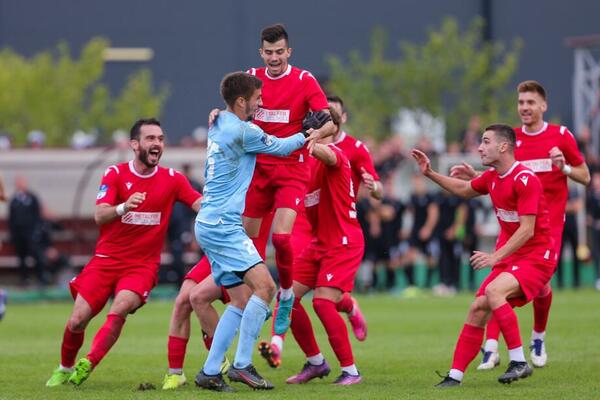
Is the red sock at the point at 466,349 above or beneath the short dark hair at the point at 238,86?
beneath

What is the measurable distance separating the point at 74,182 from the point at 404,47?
12376 mm

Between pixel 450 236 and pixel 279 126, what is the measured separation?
13.3 m

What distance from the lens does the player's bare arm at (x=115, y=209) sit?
1039cm

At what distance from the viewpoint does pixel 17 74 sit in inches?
1371

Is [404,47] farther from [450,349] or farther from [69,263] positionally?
[450,349]

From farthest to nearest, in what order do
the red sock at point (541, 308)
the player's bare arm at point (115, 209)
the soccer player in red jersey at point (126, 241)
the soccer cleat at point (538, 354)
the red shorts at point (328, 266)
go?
the red sock at point (541, 308), the soccer cleat at point (538, 354), the red shorts at point (328, 266), the soccer player in red jersey at point (126, 241), the player's bare arm at point (115, 209)

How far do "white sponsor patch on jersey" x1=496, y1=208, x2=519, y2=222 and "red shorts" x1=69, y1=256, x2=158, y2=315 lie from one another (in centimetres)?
292

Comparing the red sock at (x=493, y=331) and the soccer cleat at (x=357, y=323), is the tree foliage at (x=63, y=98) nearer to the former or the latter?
the soccer cleat at (x=357, y=323)

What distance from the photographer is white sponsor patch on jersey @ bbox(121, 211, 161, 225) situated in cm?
1107

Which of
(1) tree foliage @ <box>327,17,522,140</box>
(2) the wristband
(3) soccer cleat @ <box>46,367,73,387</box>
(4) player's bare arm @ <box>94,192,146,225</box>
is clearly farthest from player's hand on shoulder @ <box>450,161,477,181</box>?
(1) tree foliage @ <box>327,17,522,140</box>

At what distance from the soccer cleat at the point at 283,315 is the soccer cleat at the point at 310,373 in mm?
425

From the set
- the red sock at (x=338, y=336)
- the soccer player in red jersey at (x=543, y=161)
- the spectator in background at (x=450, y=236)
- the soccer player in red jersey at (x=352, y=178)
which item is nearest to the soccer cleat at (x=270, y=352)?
the soccer player in red jersey at (x=352, y=178)

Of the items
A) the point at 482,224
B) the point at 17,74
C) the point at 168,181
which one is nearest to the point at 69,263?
the point at 482,224

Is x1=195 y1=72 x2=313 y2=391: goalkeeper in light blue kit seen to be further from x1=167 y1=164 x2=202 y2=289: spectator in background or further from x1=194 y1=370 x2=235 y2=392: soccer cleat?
x1=167 y1=164 x2=202 y2=289: spectator in background
